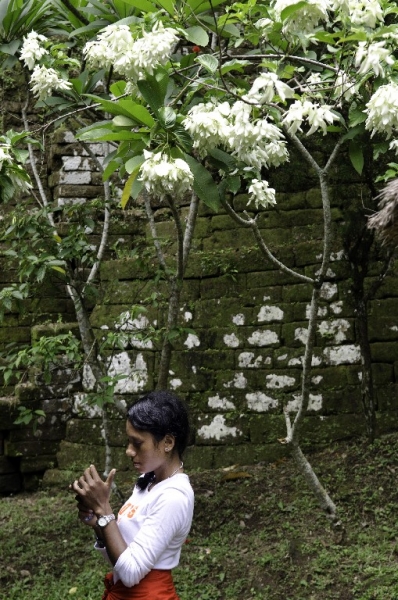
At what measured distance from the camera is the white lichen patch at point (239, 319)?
5.54 metres

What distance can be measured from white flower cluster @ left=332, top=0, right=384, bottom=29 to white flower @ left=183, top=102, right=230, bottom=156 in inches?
25.0

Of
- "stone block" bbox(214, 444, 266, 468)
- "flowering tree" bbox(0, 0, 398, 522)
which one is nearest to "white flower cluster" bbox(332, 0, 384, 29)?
"flowering tree" bbox(0, 0, 398, 522)

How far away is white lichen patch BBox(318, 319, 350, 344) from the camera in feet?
17.5

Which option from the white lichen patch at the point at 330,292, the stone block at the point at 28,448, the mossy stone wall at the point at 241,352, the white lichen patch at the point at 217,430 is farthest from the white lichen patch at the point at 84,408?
the white lichen patch at the point at 330,292

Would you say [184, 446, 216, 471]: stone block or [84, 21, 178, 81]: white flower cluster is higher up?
[84, 21, 178, 81]: white flower cluster

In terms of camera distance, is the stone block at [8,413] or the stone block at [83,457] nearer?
the stone block at [83,457]

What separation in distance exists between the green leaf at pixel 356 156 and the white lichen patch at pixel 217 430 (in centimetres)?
234

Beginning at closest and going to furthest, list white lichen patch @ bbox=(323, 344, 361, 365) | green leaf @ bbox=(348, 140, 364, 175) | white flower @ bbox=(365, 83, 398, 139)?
white flower @ bbox=(365, 83, 398, 139) → green leaf @ bbox=(348, 140, 364, 175) → white lichen patch @ bbox=(323, 344, 361, 365)

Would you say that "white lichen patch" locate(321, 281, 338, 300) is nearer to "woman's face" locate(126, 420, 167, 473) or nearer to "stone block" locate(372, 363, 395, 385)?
"stone block" locate(372, 363, 395, 385)

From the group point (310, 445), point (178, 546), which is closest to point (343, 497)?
point (310, 445)

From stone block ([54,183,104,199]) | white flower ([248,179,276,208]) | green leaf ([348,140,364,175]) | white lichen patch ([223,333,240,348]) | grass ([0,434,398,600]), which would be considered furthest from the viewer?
stone block ([54,183,104,199])

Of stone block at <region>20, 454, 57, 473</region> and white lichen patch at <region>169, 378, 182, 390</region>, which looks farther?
stone block at <region>20, 454, 57, 473</region>

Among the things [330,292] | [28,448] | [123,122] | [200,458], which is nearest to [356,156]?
[123,122]

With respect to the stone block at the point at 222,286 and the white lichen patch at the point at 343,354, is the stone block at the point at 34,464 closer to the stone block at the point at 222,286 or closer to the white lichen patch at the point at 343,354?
the stone block at the point at 222,286
